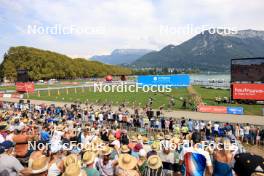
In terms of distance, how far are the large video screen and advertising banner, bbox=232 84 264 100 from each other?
214cm

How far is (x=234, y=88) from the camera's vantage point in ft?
94.4

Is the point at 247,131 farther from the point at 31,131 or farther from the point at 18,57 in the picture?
the point at 18,57

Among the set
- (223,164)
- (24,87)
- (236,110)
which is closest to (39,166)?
(223,164)

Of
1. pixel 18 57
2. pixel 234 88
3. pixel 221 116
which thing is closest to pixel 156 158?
pixel 221 116

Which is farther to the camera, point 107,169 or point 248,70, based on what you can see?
point 248,70

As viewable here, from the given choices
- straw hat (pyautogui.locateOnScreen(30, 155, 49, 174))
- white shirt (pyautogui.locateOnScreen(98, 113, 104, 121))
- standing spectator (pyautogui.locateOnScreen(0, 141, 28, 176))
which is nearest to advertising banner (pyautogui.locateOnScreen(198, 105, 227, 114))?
white shirt (pyautogui.locateOnScreen(98, 113, 104, 121))

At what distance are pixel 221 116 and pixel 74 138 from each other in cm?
1791

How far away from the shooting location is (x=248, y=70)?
3017 cm

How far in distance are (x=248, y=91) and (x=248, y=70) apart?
123 inches

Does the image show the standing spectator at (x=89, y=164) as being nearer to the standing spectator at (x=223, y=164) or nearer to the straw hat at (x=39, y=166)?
the straw hat at (x=39, y=166)

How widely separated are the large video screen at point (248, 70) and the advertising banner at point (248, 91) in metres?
2.14

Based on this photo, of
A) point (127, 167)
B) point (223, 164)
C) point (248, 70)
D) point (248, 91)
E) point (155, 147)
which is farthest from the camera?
point (248, 70)

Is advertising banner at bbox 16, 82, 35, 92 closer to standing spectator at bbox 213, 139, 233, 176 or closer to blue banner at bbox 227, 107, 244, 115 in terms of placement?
blue banner at bbox 227, 107, 244, 115

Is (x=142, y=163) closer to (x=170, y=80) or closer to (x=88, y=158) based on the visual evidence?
(x=88, y=158)
